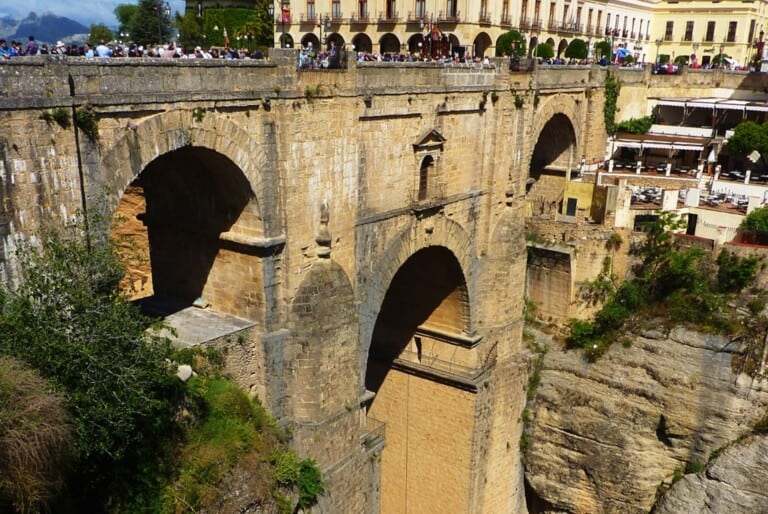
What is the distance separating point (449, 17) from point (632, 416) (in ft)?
75.7

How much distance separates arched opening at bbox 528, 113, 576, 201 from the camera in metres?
24.9

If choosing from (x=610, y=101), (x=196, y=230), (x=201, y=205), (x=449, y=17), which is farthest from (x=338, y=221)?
(x=449, y=17)

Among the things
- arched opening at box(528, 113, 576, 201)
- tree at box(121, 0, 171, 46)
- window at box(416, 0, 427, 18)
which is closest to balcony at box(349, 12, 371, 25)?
window at box(416, 0, 427, 18)

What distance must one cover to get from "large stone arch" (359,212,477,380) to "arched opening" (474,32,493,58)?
21.0 m

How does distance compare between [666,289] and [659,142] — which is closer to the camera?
[666,289]

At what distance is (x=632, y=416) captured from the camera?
19984 mm

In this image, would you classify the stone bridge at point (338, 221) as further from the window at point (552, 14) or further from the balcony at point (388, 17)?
the window at point (552, 14)

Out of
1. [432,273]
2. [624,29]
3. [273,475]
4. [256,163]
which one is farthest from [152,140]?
[624,29]

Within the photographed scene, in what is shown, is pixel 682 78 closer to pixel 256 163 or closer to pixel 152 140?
pixel 256 163

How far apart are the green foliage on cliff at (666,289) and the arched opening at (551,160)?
13.8ft

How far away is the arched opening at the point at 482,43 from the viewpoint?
121ft

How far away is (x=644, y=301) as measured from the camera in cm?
2095

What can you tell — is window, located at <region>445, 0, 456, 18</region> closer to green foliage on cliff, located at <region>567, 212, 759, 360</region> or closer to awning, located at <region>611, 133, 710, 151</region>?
awning, located at <region>611, 133, 710, 151</region>

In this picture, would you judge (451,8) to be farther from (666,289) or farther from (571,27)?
(666,289)
